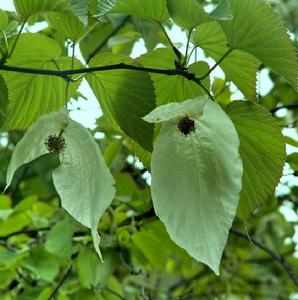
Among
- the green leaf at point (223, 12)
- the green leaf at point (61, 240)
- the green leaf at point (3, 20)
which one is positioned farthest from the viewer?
the green leaf at point (61, 240)

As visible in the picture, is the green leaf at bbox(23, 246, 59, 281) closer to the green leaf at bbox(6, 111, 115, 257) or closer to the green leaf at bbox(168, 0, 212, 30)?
the green leaf at bbox(6, 111, 115, 257)

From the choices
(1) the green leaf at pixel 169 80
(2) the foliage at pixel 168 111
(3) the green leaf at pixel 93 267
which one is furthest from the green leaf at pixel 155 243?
(1) the green leaf at pixel 169 80

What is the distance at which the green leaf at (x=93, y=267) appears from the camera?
1140mm

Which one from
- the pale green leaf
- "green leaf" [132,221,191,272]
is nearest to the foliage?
the pale green leaf

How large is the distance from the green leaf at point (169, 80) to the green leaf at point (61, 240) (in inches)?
19.8

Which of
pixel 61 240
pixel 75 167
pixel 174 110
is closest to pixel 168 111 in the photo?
pixel 174 110

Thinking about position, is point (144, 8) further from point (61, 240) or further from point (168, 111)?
point (61, 240)

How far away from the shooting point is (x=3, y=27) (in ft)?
2.20

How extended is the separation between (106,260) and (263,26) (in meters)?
0.66

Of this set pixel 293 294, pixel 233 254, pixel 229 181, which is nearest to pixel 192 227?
pixel 229 181

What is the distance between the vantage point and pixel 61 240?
3.75 ft

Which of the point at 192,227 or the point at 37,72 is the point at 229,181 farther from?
the point at 37,72

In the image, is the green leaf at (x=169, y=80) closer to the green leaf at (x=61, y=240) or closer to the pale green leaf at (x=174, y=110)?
the pale green leaf at (x=174, y=110)

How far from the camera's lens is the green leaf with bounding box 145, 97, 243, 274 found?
0.59 metres
